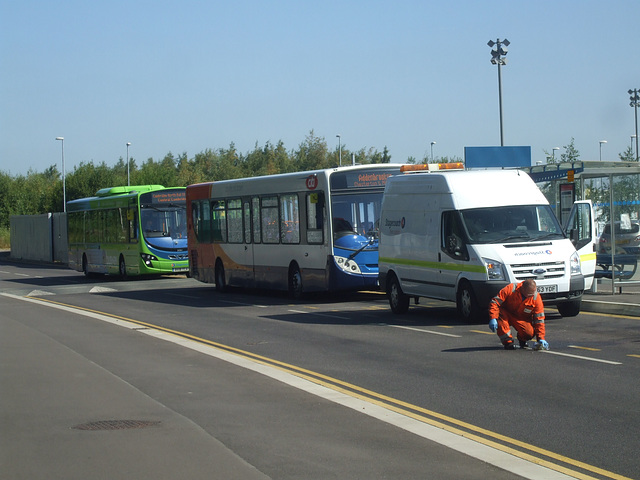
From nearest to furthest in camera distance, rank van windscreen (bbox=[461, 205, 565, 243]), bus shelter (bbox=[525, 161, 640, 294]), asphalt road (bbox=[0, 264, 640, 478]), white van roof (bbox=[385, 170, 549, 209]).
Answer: asphalt road (bbox=[0, 264, 640, 478]), van windscreen (bbox=[461, 205, 565, 243]), white van roof (bbox=[385, 170, 549, 209]), bus shelter (bbox=[525, 161, 640, 294])

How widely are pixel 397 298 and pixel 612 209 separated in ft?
17.8

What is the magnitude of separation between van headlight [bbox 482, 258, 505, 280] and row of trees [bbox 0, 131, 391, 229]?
60402 millimetres

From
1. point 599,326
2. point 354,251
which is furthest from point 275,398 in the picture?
point 354,251

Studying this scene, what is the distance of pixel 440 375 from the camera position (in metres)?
10.9

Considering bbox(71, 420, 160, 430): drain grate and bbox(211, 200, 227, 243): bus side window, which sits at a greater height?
bbox(211, 200, 227, 243): bus side window

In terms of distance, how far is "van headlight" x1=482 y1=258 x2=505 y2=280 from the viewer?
1545 centimetres

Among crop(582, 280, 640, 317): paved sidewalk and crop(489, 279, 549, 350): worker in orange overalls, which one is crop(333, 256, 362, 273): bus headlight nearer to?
crop(582, 280, 640, 317): paved sidewalk

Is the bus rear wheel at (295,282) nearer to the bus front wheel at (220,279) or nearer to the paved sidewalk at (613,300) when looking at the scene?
the bus front wheel at (220,279)

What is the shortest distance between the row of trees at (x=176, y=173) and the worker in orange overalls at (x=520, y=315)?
63.1 metres

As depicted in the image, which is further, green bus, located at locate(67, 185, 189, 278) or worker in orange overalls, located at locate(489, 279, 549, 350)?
green bus, located at locate(67, 185, 189, 278)

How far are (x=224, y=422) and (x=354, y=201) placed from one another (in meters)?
13.7

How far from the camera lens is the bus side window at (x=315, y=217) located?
21703 millimetres

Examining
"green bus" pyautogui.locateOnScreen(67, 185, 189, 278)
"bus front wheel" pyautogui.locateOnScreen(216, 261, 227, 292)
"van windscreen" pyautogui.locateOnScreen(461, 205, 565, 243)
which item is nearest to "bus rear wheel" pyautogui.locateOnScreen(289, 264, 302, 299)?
"bus front wheel" pyautogui.locateOnScreen(216, 261, 227, 292)

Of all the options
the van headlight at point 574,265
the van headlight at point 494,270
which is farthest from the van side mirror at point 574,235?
the van headlight at point 494,270
